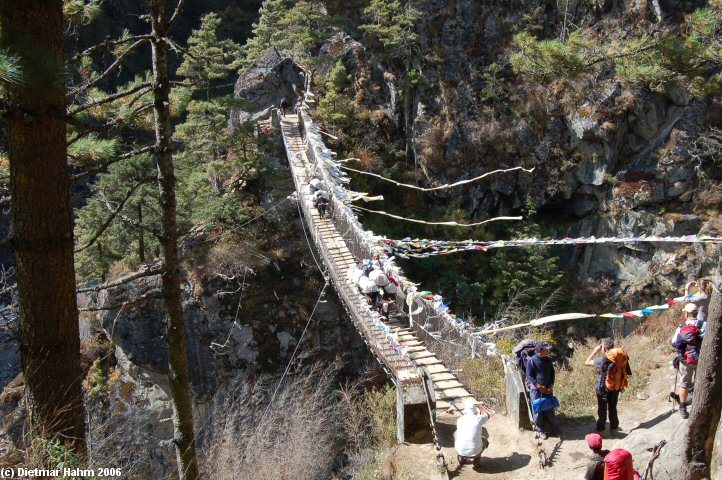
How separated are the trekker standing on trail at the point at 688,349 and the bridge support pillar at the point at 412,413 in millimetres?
2338

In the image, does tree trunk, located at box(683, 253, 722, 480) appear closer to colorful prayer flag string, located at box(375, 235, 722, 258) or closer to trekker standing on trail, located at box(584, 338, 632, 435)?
colorful prayer flag string, located at box(375, 235, 722, 258)

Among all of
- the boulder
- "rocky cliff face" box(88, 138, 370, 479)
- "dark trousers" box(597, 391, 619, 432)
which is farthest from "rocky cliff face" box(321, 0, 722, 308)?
"dark trousers" box(597, 391, 619, 432)

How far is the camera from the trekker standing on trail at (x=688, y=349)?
4.74m

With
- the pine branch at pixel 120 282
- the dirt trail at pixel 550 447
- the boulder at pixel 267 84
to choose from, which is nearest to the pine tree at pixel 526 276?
the boulder at pixel 267 84

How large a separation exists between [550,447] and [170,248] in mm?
3834

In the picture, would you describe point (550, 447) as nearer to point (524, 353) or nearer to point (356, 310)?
point (524, 353)

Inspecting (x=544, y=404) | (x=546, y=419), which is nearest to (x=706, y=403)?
(x=544, y=404)

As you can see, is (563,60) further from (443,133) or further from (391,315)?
(443,133)

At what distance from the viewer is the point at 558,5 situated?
1770 centimetres

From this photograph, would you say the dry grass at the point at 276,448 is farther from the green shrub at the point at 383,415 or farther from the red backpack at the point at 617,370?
the red backpack at the point at 617,370

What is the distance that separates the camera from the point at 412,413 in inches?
227

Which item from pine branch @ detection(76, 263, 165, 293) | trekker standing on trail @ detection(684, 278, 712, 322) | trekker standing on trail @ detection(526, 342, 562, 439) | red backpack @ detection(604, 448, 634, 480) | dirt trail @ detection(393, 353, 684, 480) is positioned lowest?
dirt trail @ detection(393, 353, 684, 480)

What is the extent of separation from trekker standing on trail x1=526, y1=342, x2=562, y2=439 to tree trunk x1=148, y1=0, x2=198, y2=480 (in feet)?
9.96

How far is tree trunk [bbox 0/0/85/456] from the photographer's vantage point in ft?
7.97
